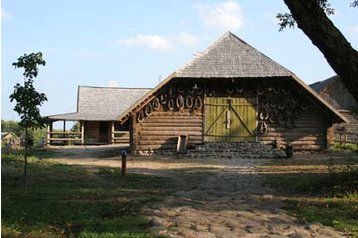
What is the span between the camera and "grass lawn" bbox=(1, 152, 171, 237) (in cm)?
757

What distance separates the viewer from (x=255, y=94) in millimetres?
27141

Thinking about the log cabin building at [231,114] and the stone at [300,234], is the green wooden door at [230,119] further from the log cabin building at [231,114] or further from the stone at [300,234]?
the stone at [300,234]

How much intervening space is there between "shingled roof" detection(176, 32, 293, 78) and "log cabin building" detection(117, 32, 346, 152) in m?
0.06

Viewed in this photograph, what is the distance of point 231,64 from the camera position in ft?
88.1

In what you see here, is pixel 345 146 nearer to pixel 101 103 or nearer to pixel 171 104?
pixel 171 104

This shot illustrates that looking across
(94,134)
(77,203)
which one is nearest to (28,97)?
(77,203)

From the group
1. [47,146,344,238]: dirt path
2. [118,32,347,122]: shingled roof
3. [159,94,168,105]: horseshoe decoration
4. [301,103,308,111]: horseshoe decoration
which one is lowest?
[47,146,344,238]: dirt path

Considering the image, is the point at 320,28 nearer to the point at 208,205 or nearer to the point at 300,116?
the point at 208,205

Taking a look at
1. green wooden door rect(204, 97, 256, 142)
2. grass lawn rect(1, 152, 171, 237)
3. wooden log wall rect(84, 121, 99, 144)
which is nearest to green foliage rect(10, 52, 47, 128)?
grass lawn rect(1, 152, 171, 237)

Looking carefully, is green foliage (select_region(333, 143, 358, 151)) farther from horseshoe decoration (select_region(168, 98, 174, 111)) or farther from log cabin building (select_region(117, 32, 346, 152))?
horseshoe decoration (select_region(168, 98, 174, 111))

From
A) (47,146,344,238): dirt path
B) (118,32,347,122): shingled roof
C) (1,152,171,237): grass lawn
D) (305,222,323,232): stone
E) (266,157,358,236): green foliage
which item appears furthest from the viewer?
(118,32,347,122): shingled roof

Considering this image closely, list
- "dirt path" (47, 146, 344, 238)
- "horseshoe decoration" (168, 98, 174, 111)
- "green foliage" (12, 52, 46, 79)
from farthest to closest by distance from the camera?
1. "horseshoe decoration" (168, 98, 174, 111)
2. "green foliage" (12, 52, 46, 79)
3. "dirt path" (47, 146, 344, 238)

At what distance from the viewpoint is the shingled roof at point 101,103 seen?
43828 millimetres

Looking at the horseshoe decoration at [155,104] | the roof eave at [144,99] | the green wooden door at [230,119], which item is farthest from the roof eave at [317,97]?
the horseshoe decoration at [155,104]
